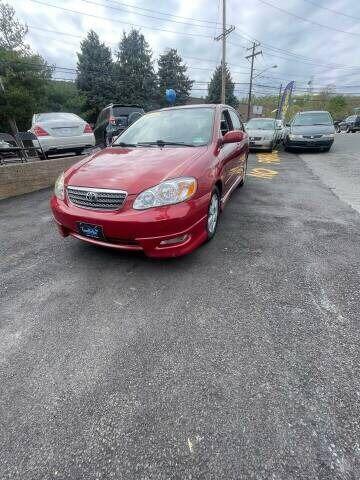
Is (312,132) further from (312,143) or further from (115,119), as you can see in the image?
(115,119)

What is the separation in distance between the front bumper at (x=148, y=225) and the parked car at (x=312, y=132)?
10.0 m

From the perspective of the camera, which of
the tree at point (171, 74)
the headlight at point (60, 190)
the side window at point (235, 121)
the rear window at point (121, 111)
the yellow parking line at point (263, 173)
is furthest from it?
the tree at point (171, 74)

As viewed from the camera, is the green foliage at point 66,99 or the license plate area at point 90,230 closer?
the license plate area at point 90,230

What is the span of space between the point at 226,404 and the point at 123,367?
26.6 inches

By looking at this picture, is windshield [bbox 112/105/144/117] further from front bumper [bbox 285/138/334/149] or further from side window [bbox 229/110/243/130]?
front bumper [bbox 285/138/334/149]

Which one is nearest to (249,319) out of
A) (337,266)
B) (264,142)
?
(337,266)

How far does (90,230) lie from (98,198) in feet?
1.03

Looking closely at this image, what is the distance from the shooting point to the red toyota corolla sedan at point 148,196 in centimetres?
240

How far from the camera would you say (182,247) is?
258 cm

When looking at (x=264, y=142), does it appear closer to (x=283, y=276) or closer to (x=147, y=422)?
(x=283, y=276)

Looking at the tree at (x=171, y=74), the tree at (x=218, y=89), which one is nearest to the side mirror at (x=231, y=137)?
the tree at (x=171, y=74)

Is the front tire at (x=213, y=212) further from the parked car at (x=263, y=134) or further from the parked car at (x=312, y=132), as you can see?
the parked car at (x=312, y=132)

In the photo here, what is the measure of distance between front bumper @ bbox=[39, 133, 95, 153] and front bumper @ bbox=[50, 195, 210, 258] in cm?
521

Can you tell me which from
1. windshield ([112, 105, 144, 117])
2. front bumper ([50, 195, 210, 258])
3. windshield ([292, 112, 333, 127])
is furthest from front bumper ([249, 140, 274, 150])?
front bumper ([50, 195, 210, 258])
